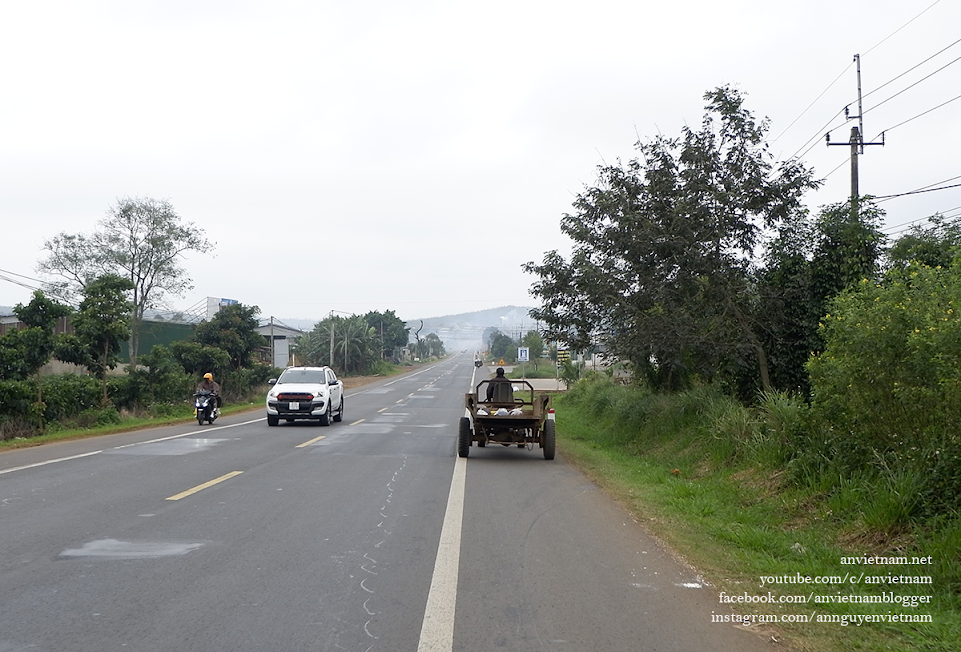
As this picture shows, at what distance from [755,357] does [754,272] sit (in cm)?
163

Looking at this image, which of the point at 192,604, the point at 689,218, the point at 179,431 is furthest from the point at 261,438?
the point at 192,604

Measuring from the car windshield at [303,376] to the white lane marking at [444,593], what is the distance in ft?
49.8

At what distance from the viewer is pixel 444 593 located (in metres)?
5.79

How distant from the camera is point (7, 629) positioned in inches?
190

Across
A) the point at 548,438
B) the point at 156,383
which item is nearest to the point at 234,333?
the point at 156,383

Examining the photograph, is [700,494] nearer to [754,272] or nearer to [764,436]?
[764,436]

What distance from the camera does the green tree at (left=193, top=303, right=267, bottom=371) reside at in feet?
114

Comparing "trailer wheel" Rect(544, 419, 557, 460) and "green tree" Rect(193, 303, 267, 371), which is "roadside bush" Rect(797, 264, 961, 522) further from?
"green tree" Rect(193, 303, 267, 371)

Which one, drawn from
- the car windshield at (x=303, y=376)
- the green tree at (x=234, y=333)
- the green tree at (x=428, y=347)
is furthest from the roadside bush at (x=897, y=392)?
the green tree at (x=428, y=347)

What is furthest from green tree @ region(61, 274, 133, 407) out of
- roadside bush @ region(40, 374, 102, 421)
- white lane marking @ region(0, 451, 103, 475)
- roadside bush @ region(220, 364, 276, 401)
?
roadside bush @ region(220, 364, 276, 401)

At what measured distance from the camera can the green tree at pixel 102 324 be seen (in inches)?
911

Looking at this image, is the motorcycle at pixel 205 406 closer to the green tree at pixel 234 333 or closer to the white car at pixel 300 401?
the white car at pixel 300 401

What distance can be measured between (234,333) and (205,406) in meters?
12.9

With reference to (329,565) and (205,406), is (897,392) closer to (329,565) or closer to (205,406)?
(329,565)
